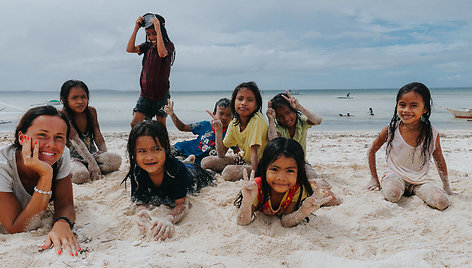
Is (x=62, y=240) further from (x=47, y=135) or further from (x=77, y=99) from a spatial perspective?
(x=77, y=99)

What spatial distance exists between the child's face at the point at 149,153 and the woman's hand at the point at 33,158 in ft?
2.25

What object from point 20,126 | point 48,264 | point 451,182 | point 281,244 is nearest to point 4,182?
point 20,126

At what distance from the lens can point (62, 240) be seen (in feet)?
7.48

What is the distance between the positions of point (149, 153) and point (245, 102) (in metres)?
1.55

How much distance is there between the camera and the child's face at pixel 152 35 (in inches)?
202

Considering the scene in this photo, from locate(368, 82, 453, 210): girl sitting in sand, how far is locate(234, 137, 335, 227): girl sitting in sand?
1.23 metres

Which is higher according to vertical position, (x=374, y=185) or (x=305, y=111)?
(x=305, y=111)

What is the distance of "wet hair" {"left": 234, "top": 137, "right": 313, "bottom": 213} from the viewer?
8.30ft

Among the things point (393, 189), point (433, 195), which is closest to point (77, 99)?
point (393, 189)

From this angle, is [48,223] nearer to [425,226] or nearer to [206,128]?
[206,128]

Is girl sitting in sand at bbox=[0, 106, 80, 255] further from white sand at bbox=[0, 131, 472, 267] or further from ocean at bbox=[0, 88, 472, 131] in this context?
ocean at bbox=[0, 88, 472, 131]

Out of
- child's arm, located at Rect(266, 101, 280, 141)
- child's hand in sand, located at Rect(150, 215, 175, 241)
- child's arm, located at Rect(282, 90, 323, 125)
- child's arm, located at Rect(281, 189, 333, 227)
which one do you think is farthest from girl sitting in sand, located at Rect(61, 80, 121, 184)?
child's arm, located at Rect(281, 189, 333, 227)

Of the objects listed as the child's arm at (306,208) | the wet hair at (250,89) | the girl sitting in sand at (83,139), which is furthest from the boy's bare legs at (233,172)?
the girl sitting in sand at (83,139)

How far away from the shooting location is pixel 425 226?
2676mm
